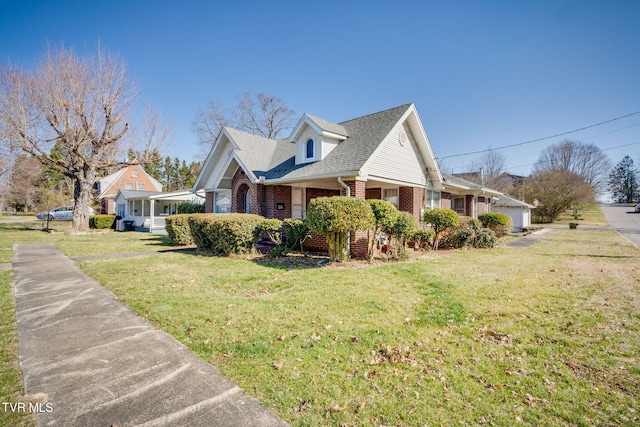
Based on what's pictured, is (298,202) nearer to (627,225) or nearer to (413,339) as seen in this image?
(413,339)

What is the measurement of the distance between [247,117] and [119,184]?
23091mm

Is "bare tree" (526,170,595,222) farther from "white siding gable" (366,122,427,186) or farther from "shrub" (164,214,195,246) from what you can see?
"shrub" (164,214,195,246)

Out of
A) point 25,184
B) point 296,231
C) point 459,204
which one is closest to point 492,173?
point 459,204

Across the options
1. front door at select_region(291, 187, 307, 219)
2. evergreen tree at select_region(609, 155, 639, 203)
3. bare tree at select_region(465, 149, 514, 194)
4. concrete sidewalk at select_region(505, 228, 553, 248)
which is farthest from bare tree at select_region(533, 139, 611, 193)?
front door at select_region(291, 187, 307, 219)

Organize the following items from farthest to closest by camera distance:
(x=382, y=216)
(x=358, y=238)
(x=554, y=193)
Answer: (x=554, y=193)
(x=358, y=238)
(x=382, y=216)

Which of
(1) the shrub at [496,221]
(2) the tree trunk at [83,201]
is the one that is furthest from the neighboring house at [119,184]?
(1) the shrub at [496,221]

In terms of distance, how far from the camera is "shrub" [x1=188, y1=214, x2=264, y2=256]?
10953 millimetres

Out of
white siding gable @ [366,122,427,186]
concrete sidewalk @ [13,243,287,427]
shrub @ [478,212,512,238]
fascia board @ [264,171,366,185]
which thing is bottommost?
concrete sidewalk @ [13,243,287,427]

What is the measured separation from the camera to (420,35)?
12.8 m

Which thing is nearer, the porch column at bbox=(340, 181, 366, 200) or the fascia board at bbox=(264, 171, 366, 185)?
the fascia board at bbox=(264, 171, 366, 185)

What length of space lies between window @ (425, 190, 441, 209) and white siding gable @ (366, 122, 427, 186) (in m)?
1.44

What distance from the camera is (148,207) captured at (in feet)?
103

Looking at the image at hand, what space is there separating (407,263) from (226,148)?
1249 centimetres

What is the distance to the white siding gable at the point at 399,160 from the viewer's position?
40.3 feet
